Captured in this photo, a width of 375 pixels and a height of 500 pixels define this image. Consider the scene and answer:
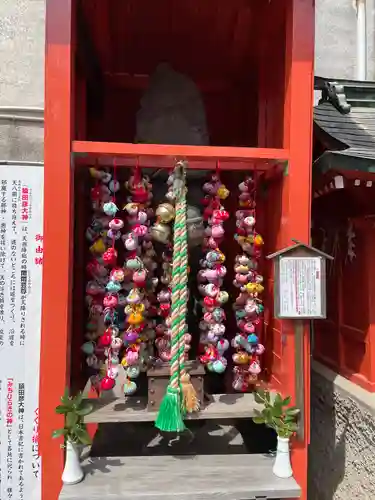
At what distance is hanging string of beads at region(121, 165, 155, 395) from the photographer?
7.64 feet

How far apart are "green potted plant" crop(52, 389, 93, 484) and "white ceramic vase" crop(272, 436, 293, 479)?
101 cm

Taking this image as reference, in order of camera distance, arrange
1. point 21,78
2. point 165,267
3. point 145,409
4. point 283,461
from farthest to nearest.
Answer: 1. point 21,78
2. point 165,267
3. point 145,409
4. point 283,461

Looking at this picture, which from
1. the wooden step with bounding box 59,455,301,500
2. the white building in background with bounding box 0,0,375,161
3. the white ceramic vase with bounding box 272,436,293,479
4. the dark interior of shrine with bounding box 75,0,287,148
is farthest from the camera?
the white building in background with bounding box 0,0,375,161

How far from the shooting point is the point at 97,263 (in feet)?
8.02

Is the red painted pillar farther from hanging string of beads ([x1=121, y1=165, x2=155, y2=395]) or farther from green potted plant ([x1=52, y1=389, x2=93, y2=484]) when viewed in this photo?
green potted plant ([x1=52, y1=389, x2=93, y2=484])

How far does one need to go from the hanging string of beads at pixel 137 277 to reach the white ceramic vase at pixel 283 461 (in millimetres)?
860

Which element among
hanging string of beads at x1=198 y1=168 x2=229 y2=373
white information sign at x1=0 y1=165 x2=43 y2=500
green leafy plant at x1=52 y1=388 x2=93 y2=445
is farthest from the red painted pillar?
white information sign at x1=0 y1=165 x2=43 y2=500

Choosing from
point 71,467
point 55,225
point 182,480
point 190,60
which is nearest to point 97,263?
point 55,225

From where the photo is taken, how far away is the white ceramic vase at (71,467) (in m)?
2.15

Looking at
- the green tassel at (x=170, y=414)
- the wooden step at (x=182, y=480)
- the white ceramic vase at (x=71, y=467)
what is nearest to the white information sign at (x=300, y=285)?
the green tassel at (x=170, y=414)

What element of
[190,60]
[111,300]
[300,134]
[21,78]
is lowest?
[111,300]

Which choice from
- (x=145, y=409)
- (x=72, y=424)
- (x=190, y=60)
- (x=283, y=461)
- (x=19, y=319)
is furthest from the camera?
(x=190, y=60)

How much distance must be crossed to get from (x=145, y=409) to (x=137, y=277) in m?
0.76

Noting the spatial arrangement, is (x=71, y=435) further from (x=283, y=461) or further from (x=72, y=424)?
(x=283, y=461)
